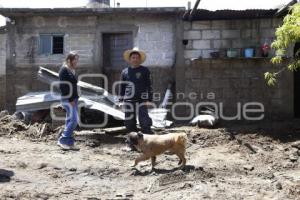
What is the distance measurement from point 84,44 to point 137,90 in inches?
207

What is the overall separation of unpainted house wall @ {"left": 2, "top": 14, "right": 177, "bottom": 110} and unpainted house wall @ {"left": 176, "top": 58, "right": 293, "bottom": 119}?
78 centimetres

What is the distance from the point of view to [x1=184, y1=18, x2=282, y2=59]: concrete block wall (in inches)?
483

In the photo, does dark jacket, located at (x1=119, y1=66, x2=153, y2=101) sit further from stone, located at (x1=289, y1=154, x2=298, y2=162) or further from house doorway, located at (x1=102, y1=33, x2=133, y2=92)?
house doorway, located at (x1=102, y1=33, x2=133, y2=92)

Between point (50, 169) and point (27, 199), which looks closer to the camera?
point (27, 199)

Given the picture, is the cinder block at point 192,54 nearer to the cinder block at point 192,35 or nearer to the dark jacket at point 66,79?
the cinder block at point 192,35

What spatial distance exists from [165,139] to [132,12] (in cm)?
647

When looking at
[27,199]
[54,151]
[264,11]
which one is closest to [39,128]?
[54,151]

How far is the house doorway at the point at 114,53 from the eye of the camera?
13.1m

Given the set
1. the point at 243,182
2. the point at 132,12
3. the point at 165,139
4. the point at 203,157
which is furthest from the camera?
the point at 132,12

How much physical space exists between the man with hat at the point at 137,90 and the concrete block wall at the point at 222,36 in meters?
4.26

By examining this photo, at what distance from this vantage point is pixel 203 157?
26.6ft

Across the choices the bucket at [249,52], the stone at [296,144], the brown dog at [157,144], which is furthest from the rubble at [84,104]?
the brown dog at [157,144]

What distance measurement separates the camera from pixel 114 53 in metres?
13.2

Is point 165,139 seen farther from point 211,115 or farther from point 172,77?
point 172,77
